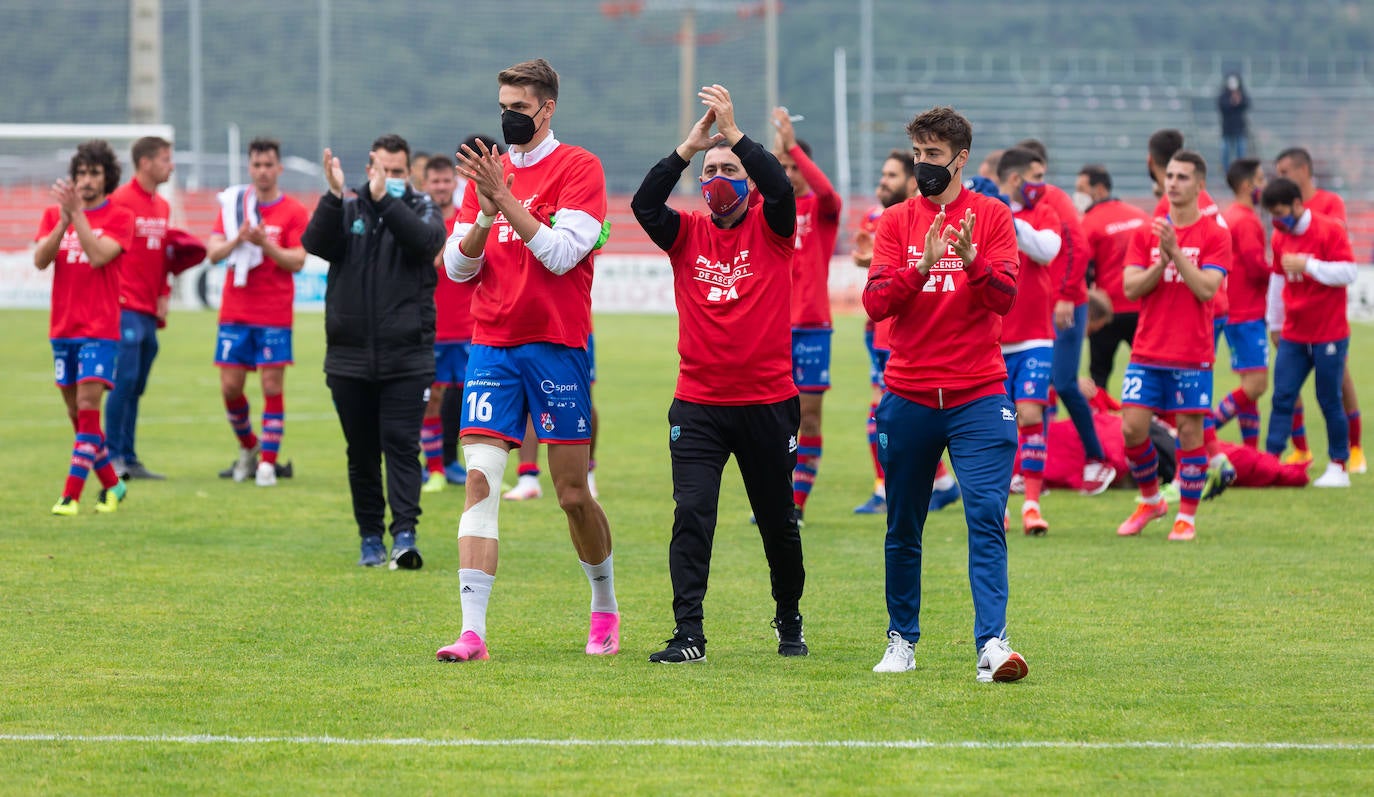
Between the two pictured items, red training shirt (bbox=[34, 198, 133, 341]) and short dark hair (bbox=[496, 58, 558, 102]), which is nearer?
short dark hair (bbox=[496, 58, 558, 102])

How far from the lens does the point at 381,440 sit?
30.4 ft

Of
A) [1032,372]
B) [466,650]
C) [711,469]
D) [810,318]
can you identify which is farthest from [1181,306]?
[466,650]

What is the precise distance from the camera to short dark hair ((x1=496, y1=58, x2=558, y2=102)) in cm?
689

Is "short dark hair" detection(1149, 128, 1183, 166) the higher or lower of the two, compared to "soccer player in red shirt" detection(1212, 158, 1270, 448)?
higher

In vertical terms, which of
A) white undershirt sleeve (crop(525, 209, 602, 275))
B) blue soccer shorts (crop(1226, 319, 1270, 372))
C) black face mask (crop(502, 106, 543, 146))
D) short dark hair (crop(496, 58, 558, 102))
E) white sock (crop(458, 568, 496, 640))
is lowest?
white sock (crop(458, 568, 496, 640))

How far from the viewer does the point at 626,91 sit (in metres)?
45.5

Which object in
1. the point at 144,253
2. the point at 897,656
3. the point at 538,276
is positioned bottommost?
the point at 897,656

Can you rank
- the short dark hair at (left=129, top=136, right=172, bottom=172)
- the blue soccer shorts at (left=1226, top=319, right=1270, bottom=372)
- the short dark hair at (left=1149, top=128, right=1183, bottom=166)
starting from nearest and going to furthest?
the short dark hair at (left=1149, top=128, right=1183, bottom=166) < the short dark hair at (left=129, top=136, right=172, bottom=172) < the blue soccer shorts at (left=1226, top=319, right=1270, bottom=372)

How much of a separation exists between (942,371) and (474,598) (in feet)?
6.49

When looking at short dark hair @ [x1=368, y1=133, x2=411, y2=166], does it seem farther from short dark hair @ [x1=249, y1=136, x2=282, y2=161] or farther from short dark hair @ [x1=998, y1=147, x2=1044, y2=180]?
short dark hair @ [x1=998, y1=147, x2=1044, y2=180]

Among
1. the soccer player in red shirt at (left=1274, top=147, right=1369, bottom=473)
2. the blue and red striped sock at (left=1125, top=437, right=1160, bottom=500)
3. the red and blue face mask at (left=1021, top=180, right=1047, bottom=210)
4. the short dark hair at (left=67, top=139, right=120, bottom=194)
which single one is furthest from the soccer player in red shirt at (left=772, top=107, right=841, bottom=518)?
the soccer player in red shirt at (left=1274, top=147, right=1369, bottom=473)

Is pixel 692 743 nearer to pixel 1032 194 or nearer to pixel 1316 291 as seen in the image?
pixel 1032 194

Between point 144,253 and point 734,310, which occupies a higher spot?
point 144,253

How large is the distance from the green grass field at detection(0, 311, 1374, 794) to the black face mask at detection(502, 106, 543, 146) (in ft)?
6.70
